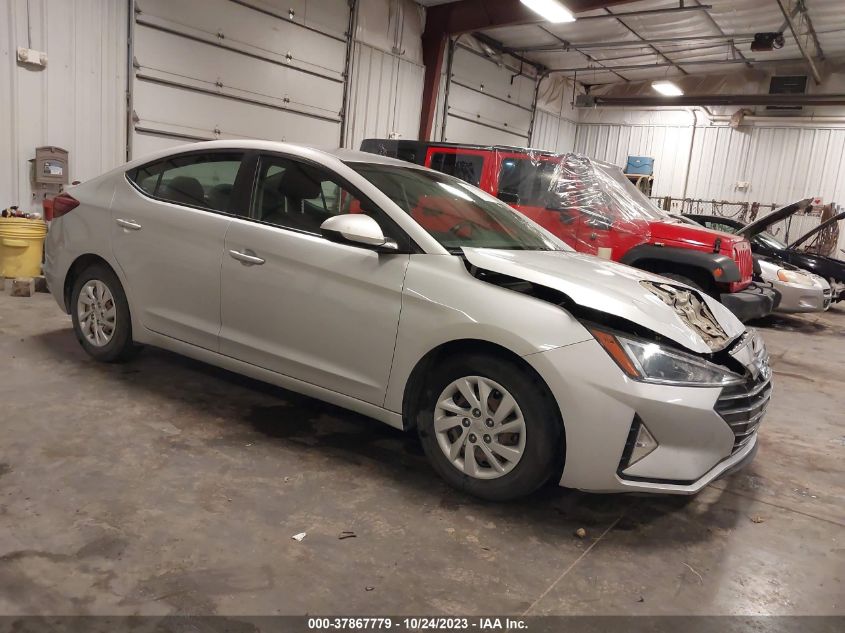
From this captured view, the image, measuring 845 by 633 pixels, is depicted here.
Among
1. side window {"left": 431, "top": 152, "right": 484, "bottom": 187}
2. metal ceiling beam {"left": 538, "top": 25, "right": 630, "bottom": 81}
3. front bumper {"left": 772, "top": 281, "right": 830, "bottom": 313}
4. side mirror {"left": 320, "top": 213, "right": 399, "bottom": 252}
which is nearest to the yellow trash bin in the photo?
side window {"left": 431, "top": 152, "right": 484, "bottom": 187}

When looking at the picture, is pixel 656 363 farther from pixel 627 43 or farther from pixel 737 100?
pixel 737 100

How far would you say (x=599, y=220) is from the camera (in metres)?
6.12

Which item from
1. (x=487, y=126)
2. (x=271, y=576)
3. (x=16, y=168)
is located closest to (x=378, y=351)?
(x=271, y=576)

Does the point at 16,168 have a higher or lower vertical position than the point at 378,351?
higher

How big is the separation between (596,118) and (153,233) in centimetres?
1496

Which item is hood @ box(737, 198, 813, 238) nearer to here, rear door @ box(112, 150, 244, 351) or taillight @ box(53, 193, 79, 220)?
rear door @ box(112, 150, 244, 351)

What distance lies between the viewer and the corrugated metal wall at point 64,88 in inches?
255

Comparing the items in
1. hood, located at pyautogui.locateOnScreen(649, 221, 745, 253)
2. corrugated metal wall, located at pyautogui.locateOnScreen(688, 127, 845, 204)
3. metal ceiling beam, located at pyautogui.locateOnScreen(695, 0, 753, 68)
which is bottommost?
hood, located at pyautogui.locateOnScreen(649, 221, 745, 253)

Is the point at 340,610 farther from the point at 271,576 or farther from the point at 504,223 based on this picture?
the point at 504,223

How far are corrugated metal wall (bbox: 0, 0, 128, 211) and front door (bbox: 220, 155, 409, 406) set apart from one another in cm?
494

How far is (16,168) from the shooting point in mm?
6688

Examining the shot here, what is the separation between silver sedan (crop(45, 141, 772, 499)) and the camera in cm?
233

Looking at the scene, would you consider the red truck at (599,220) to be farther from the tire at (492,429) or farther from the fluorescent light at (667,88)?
the fluorescent light at (667,88)

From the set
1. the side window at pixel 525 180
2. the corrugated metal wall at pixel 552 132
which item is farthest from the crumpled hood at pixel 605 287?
the corrugated metal wall at pixel 552 132
